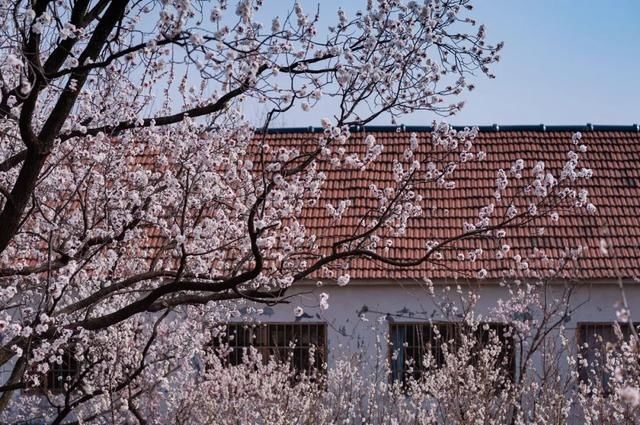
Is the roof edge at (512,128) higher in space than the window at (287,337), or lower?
higher

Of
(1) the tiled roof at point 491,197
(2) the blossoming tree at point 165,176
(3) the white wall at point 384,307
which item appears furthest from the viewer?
(1) the tiled roof at point 491,197

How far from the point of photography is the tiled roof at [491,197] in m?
11.7

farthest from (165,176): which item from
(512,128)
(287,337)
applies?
(512,128)

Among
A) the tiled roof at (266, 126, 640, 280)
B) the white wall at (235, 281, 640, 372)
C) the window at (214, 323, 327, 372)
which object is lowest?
the window at (214, 323, 327, 372)

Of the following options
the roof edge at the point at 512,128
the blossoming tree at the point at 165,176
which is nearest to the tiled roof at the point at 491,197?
the roof edge at the point at 512,128

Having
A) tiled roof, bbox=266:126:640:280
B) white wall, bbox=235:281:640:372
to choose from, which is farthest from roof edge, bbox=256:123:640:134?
white wall, bbox=235:281:640:372

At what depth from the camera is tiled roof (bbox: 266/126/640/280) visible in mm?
11688

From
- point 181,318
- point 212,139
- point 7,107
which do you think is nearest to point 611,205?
point 181,318

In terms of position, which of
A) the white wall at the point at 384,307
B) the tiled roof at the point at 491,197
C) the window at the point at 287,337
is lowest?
the window at the point at 287,337

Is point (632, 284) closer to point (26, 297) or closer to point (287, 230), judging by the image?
Result: point (287, 230)

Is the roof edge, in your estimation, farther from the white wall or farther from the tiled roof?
the white wall

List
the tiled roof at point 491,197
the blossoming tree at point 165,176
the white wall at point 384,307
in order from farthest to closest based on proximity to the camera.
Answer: the tiled roof at point 491,197 → the white wall at point 384,307 → the blossoming tree at point 165,176

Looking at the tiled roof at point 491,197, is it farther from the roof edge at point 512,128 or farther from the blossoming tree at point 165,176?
the blossoming tree at point 165,176

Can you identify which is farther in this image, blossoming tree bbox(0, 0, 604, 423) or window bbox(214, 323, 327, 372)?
window bbox(214, 323, 327, 372)
